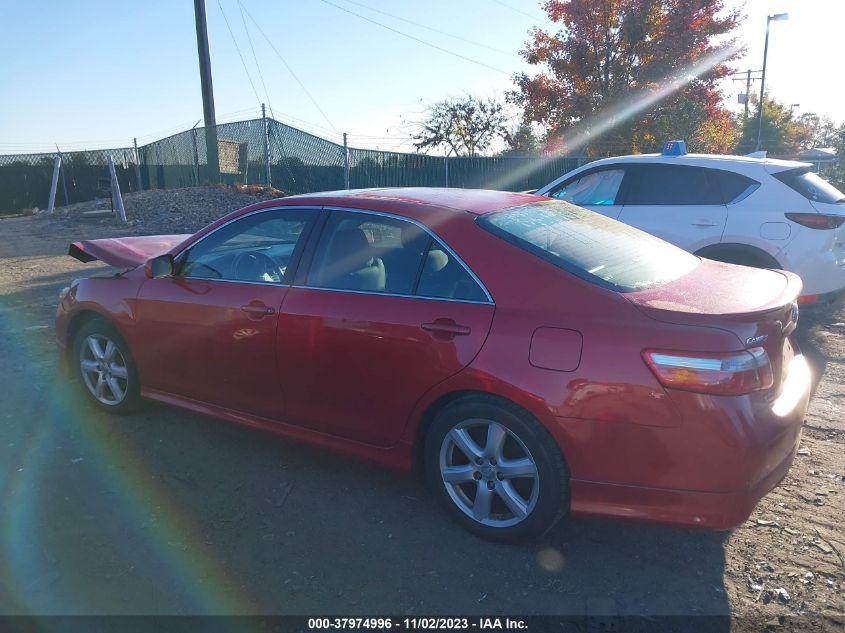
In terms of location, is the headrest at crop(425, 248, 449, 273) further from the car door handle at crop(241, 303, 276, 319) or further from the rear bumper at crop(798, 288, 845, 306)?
the rear bumper at crop(798, 288, 845, 306)

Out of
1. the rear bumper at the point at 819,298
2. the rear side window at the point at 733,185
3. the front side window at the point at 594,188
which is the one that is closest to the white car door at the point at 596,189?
the front side window at the point at 594,188

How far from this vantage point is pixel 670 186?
22.7 ft

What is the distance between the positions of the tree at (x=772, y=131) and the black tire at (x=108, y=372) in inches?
1614

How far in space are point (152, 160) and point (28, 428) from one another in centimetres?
1984

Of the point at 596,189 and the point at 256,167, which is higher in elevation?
the point at 256,167

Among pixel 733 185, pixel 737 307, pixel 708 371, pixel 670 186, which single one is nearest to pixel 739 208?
pixel 733 185

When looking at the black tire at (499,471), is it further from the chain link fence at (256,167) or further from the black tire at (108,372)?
the chain link fence at (256,167)

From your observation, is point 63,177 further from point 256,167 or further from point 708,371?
point 708,371

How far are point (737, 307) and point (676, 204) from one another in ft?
13.9

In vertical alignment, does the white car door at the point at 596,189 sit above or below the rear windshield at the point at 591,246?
above

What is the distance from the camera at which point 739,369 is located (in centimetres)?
269

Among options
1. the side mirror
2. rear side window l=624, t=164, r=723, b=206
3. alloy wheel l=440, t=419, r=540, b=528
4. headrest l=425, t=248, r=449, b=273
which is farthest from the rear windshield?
rear side window l=624, t=164, r=723, b=206

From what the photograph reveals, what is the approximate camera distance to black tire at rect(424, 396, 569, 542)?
2.97 m

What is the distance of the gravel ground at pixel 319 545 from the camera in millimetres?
2838
